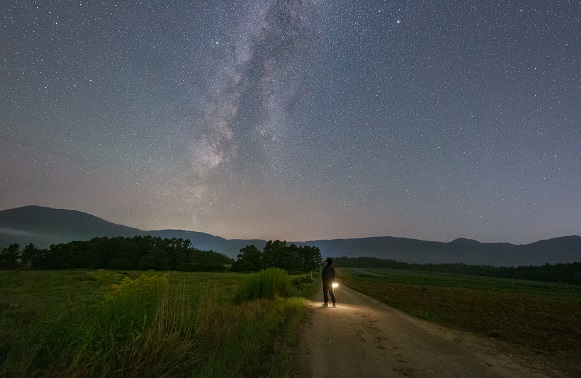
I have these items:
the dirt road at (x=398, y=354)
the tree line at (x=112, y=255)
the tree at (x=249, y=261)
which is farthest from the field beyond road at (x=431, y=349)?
the tree line at (x=112, y=255)

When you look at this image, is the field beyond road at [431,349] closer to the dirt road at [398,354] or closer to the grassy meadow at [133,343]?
the dirt road at [398,354]

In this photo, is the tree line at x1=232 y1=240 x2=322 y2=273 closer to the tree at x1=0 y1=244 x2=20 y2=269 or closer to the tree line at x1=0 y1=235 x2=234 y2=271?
the tree line at x1=0 y1=235 x2=234 y2=271

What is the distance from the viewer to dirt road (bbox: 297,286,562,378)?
7793 millimetres

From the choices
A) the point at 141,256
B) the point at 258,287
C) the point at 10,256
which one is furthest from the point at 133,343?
the point at 141,256

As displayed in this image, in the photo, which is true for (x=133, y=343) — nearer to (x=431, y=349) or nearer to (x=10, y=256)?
(x=431, y=349)

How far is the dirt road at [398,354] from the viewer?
25.6ft

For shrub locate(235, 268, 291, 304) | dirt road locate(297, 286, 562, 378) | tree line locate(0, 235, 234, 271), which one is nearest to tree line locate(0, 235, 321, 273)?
tree line locate(0, 235, 234, 271)

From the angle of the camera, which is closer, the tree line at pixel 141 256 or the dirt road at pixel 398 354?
the dirt road at pixel 398 354

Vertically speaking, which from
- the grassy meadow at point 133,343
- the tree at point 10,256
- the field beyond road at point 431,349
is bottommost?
the field beyond road at point 431,349

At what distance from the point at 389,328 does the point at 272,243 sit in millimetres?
124450

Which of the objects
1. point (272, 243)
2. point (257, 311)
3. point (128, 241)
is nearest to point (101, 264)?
point (128, 241)

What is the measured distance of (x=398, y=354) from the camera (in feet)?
30.7

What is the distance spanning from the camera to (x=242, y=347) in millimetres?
9016

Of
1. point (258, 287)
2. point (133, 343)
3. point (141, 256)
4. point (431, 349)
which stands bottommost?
point (431, 349)
